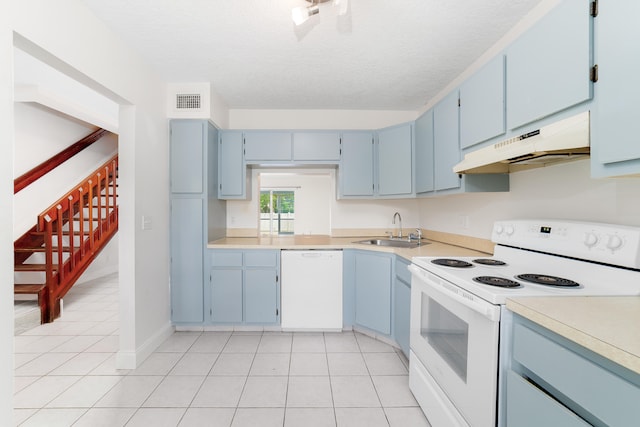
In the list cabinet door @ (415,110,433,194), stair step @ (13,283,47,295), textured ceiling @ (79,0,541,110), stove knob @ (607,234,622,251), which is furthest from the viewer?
stair step @ (13,283,47,295)

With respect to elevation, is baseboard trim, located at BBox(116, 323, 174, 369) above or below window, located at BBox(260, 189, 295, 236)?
below

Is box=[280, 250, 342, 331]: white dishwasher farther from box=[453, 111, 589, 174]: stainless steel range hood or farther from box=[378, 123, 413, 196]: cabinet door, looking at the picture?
box=[453, 111, 589, 174]: stainless steel range hood

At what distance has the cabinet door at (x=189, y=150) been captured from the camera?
2703 millimetres

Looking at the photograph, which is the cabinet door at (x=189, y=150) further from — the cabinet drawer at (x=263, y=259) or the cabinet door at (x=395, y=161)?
the cabinet door at (x=395, y=161)

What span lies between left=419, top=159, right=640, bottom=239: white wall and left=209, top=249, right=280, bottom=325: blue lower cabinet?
1833 millimetres

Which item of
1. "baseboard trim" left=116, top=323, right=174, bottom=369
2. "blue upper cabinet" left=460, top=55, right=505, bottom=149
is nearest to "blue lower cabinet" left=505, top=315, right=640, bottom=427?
"blue upper cabinet" left=460, top=55, right=505, bottom=149

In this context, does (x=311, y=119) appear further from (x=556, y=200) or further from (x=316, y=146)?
(x=556, y=200)

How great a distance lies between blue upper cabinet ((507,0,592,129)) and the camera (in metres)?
1.06

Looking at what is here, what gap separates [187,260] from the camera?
2.72 metres

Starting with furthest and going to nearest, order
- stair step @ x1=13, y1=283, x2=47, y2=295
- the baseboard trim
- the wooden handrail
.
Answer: the wooden handrail → stair step @ x1=13, y1=283, x2=47, y2=295 → the baseboard trim

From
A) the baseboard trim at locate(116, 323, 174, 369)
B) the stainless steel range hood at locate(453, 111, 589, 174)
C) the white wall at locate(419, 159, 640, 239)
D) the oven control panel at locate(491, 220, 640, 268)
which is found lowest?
the baseboard trim at locate(116, 323, 174, 369)

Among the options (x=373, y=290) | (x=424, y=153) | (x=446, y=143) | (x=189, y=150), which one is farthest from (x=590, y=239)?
(x=189, y=150)

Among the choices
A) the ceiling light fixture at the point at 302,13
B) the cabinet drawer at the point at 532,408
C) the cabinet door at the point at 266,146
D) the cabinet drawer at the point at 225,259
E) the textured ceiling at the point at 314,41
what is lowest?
the cabinet drawer at the point at 532,408

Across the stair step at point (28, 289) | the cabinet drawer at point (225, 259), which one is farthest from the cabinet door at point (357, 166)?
the stair step at point (28, 289)
